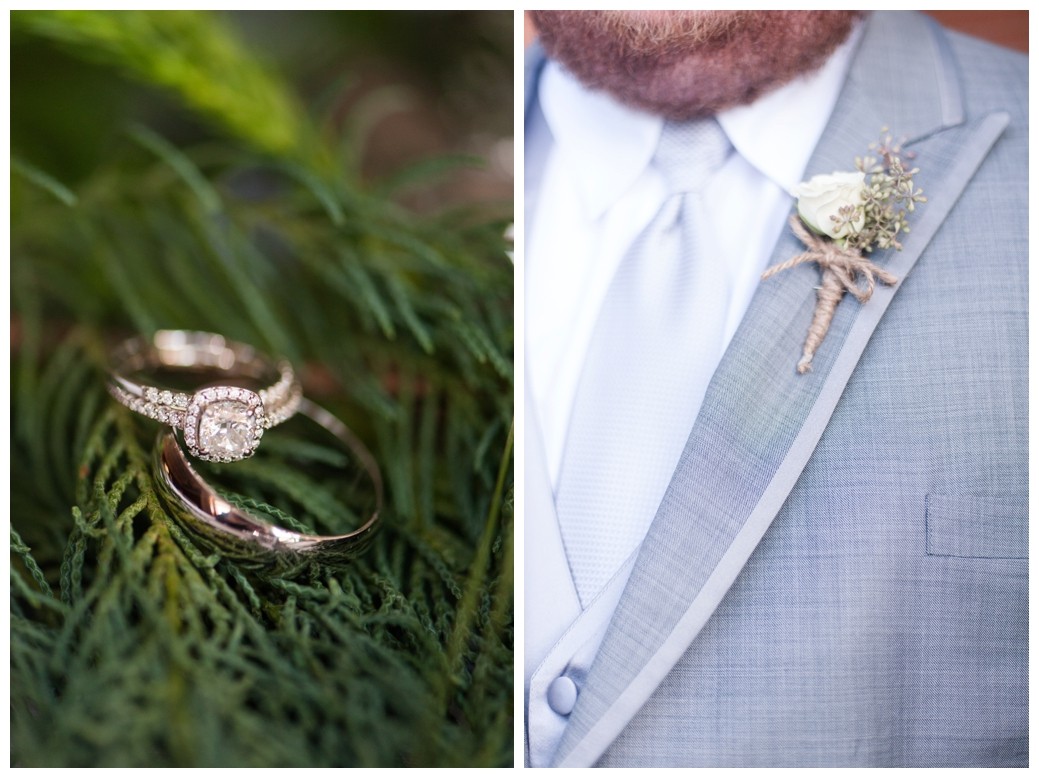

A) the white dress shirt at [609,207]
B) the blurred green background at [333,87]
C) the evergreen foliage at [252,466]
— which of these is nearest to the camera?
the evergreen foliage at [252,466]

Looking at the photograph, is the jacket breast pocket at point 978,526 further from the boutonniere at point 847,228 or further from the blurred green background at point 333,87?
the blurred green background at point 333,87

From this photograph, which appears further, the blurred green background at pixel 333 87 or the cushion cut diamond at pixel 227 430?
the blurred green background at pixel 333 87

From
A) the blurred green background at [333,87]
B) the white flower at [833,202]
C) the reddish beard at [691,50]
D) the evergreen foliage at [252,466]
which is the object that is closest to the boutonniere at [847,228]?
the white flower at [833,202]

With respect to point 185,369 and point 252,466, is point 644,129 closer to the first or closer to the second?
point 252,466

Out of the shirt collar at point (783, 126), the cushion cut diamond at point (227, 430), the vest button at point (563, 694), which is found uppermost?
the shirt collar at point (783, 126)

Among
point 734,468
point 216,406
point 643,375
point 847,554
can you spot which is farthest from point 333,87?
point 847,554

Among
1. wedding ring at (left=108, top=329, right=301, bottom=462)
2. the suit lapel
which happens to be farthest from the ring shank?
the suit lapel
